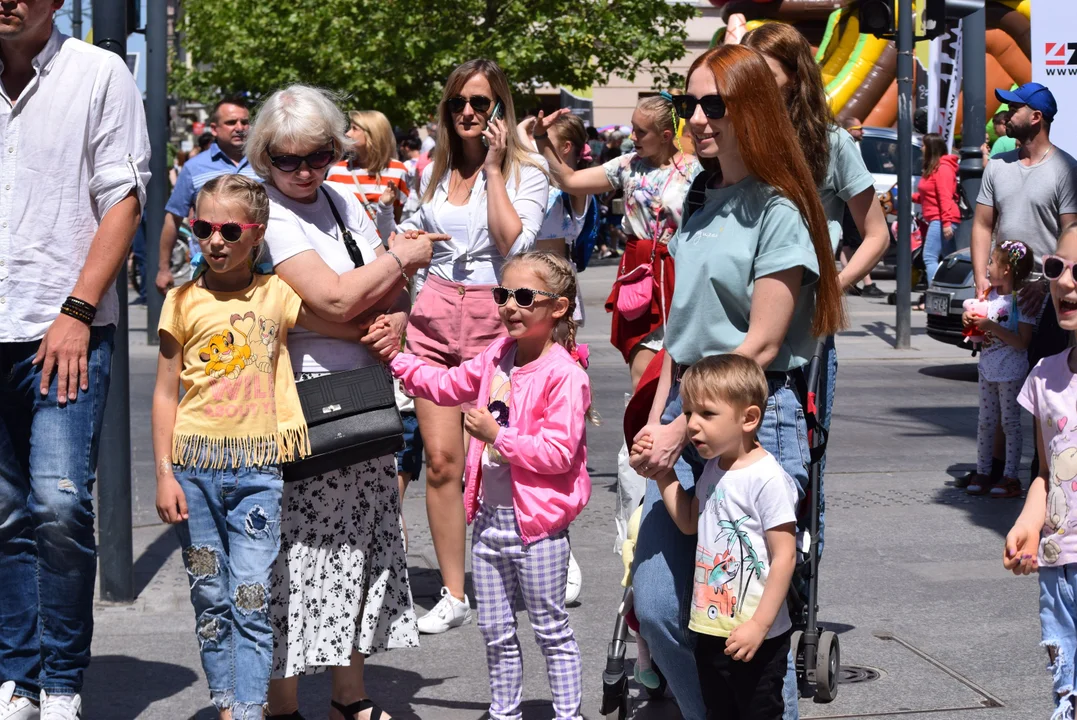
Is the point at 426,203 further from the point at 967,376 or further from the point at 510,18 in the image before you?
the point at 510,18

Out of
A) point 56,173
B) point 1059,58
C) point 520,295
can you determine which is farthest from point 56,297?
point 1059,58

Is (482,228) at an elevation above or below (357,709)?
above

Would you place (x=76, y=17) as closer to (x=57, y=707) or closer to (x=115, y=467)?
(x=115, y=467)

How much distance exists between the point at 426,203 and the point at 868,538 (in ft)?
9.38

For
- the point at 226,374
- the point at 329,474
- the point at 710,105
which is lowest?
the point at 329,474

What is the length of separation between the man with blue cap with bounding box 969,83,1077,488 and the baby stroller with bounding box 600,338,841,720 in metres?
3.61

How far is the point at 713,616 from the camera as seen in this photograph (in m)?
3.64

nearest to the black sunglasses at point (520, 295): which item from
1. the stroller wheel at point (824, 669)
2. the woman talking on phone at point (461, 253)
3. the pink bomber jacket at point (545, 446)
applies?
the pink bomber jacket at point (545, 446)

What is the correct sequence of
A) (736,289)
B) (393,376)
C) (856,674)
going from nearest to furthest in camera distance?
(736,289), (393,376), (856,674)

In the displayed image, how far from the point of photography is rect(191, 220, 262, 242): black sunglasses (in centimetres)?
406

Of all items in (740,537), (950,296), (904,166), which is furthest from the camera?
(904,166)

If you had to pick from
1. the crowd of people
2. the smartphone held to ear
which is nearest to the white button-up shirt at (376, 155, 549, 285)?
the smartphone held to ear

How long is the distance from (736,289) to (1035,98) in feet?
15.2

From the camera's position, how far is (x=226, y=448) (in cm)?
415
